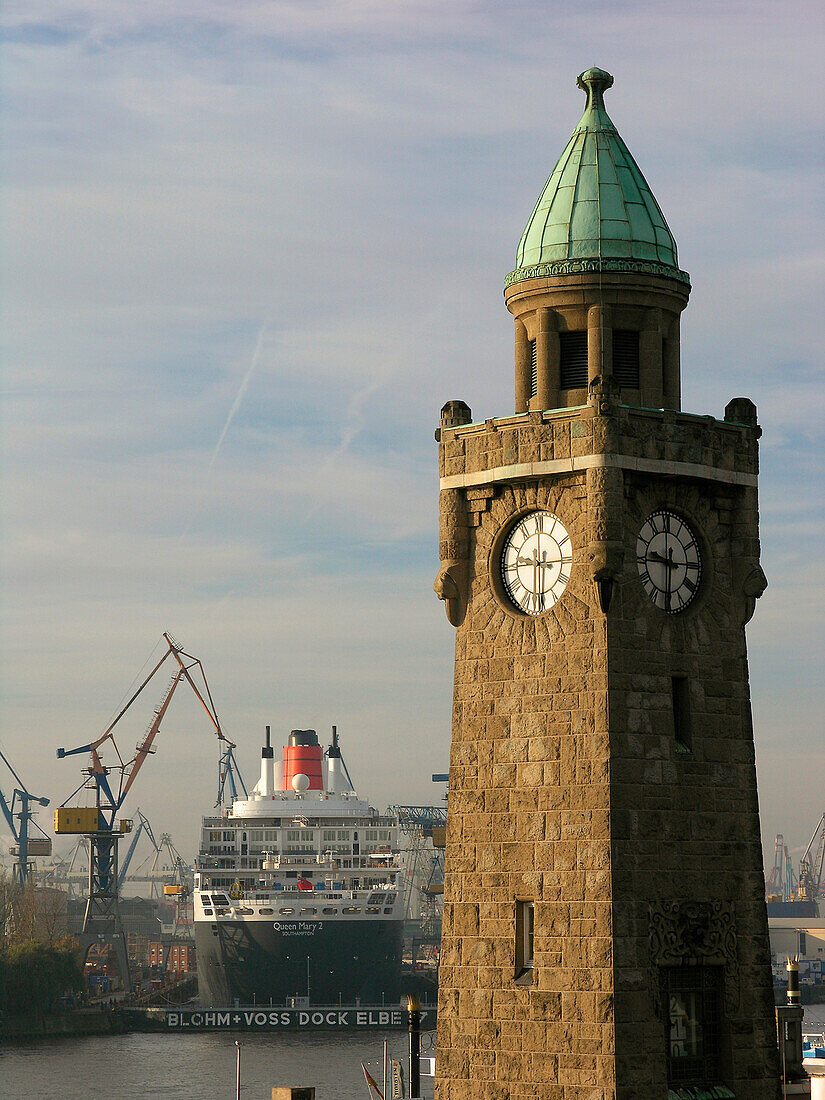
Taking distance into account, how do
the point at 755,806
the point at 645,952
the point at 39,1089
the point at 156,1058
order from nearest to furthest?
the point at 645,952 → the point at 755,806 → the point at 39,1089 → the point at 156,1058

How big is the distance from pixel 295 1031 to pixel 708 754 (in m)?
143

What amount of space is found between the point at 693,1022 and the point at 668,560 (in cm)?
850

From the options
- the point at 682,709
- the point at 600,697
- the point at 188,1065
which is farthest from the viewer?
the point at 188,1065

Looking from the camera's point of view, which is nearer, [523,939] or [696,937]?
[696,937]

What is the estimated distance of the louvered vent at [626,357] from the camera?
115 ft

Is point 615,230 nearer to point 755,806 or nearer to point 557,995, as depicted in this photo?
point 755,806

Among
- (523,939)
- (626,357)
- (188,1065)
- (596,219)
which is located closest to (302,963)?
(188,1065)

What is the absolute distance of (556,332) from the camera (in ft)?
116

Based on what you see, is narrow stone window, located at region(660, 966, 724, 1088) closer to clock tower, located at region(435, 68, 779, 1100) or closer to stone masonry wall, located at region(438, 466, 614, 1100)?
clock tower, located at region(435, 68, 779, 1100)

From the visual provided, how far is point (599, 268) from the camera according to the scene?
3475 cm

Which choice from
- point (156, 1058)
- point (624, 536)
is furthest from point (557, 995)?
point (156, 1058)

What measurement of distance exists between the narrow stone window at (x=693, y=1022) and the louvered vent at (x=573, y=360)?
11.1 metres

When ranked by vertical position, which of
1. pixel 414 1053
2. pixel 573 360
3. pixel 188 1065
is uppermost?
pixel 573 360

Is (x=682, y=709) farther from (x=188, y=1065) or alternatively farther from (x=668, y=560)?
(x=188, y=1065)
